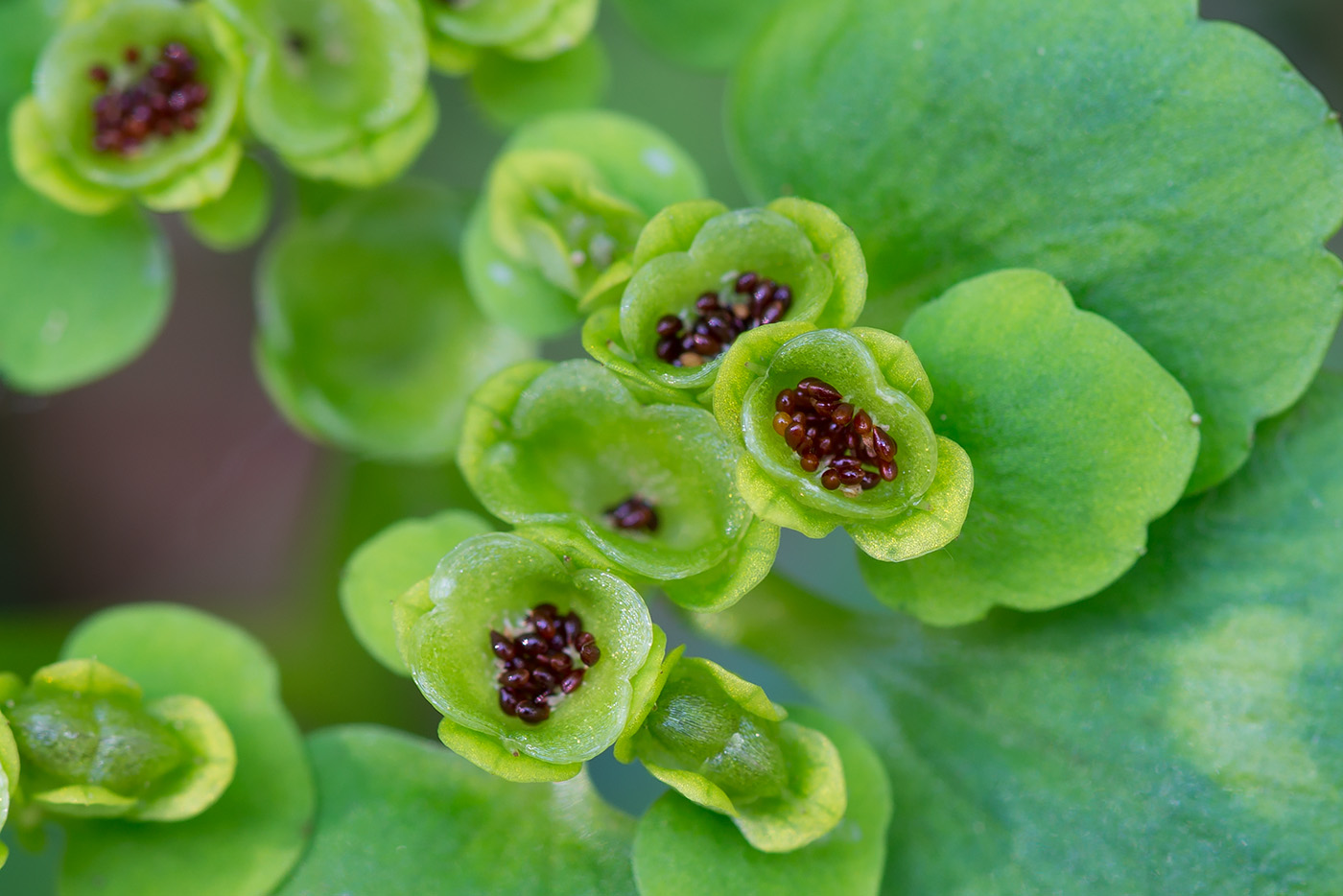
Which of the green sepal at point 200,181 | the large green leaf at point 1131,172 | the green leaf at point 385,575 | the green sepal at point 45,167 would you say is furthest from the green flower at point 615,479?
the green sepal at point 45,167

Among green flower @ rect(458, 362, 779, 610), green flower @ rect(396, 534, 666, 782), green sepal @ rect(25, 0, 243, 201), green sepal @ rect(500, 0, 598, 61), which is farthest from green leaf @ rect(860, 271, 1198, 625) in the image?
green sepal @ rect(25, 0, 243, 201)

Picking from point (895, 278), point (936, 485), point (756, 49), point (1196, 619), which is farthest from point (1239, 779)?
point (756, 49)

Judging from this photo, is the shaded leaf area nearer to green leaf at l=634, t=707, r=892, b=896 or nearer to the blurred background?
the blurred background

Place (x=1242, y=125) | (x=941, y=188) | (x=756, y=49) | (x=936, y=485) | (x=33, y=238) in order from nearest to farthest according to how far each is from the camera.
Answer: (x=936, y=485) → (x=1242, y=125) → (x=941, y=188) → (x=756, y=49) → (x=33, y=238)

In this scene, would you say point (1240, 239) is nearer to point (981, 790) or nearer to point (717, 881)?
point (981, 790)

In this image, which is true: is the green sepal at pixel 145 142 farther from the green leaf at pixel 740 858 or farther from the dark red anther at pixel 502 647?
the green leaf at pixel 740 858

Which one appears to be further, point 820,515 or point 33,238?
point 33,238
